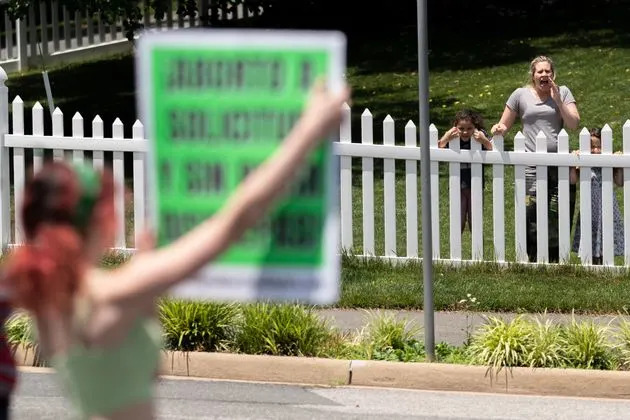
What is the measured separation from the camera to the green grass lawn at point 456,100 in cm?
1063

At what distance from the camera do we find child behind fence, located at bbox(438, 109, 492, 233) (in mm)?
11258

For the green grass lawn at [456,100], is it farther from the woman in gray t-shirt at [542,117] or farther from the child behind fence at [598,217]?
the woman in gray t-shirt at [542,117]

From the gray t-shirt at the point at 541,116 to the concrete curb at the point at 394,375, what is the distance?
3044mm

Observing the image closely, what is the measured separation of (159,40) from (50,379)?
19.9 feet

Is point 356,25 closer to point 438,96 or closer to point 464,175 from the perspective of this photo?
point 438,96

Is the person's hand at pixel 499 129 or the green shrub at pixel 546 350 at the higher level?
the person's hand at pixel 499 129

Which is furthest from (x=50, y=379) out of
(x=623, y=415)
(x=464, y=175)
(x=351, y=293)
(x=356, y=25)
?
(x=356, y=25)

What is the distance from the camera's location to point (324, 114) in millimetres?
2854

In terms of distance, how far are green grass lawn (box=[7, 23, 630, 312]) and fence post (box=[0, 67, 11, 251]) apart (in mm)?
2768

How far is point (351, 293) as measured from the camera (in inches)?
417

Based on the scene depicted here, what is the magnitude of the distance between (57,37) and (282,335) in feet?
51.0

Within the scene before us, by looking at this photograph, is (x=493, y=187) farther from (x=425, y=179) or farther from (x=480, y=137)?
(x=425, y=179)

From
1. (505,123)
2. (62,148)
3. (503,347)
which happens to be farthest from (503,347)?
(62,148)

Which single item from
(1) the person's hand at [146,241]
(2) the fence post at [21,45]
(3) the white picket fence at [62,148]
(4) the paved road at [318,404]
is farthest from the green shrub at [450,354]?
(2) the fence post at [21,45]
